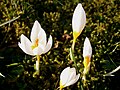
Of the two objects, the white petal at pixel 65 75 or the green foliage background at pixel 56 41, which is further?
the green foliage background at pixel 56 41

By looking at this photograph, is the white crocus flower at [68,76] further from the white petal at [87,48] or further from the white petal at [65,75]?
the white petal at [87,48]

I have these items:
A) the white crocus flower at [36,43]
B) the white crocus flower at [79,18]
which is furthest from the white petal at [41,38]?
the white crocus flower at [79,18]

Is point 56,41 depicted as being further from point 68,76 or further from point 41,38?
point 68,76

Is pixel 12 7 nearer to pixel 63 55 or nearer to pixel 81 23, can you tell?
pixel 63 55

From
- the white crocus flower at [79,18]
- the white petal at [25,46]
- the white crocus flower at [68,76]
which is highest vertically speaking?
the white crocus flower at [79,18]

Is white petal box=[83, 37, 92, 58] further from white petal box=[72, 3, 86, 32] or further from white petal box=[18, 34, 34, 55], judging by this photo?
white petal box=[18, 34, 34, 55]

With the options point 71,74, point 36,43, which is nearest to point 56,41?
point 36,43
